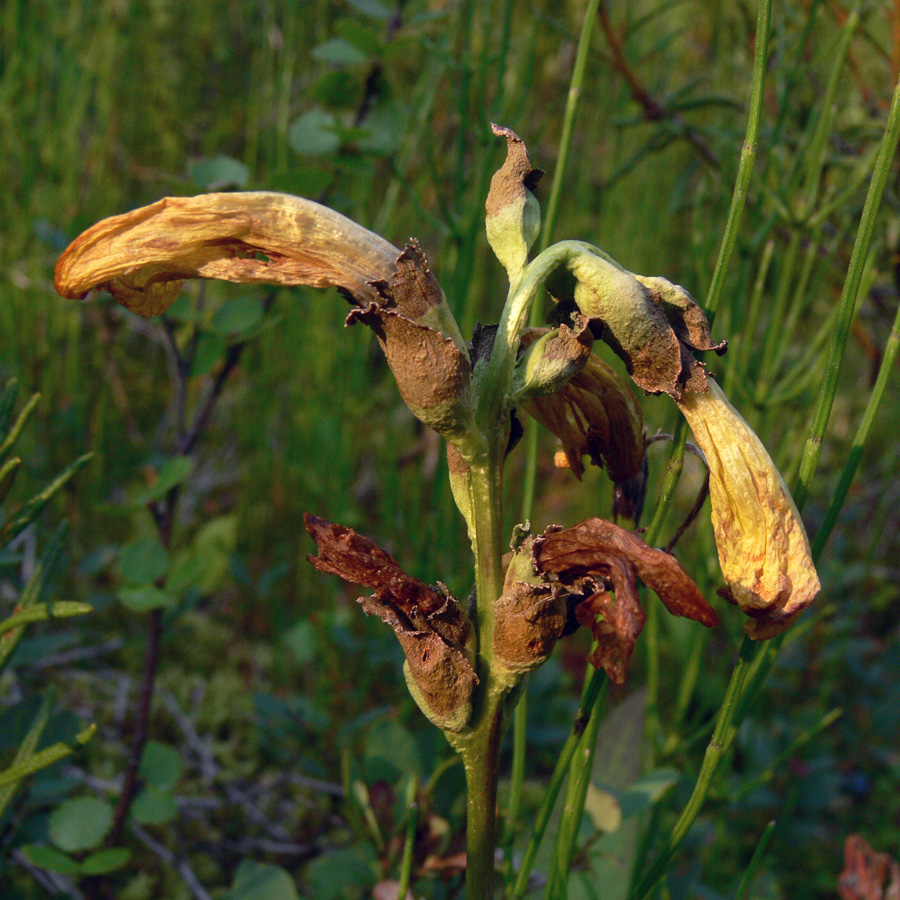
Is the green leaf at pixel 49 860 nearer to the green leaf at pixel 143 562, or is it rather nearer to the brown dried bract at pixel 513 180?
the green leaf at pixel 143 562

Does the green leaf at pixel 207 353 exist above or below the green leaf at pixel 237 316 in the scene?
below

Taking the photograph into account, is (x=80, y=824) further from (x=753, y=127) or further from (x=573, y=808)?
(x=753, y=127)

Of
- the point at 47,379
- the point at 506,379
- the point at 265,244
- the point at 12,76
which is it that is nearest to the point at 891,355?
the point at 506,379

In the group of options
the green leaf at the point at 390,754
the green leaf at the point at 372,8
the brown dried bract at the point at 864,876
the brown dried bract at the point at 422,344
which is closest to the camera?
the brown dried bract at the point at 422,344

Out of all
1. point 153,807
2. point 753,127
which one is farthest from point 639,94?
point 153,807

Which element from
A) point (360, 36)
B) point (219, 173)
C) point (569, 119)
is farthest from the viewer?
point (360, 36)

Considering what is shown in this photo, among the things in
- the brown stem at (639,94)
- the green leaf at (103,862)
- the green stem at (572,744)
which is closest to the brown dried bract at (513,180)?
the green stem at (572,744)

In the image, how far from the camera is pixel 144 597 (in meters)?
1.06

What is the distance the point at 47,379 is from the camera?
1731 mm

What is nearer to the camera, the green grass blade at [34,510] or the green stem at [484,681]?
the green stem at [484,681]

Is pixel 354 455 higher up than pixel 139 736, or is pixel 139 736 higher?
pixel 354 455

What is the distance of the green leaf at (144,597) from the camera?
1.05m

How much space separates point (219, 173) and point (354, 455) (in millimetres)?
925

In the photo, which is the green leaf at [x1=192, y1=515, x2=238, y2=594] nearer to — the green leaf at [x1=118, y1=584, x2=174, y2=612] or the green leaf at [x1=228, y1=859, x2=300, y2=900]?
the green leaf at [x1=118, y1=584, x2=174, y2=612]
